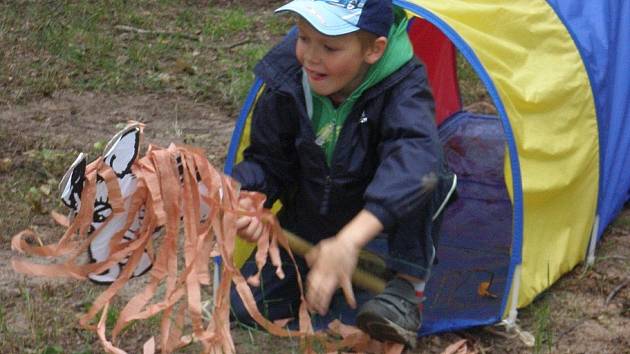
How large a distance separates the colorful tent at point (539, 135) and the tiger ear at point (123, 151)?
2.58ft

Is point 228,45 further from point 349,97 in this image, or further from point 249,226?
point 249,226

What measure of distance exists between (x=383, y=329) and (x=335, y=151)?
0.50 m

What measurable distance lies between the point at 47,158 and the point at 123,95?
909mm

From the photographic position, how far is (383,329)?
2.88 meters

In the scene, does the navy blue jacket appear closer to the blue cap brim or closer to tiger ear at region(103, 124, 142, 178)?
the blue cap brim

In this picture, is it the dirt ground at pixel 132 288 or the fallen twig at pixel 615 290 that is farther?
the fallen twig at pixel 615 290

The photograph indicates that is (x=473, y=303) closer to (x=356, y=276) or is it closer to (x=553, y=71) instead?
(x=356, y=276)

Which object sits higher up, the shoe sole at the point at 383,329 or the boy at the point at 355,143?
the boy at the point at 355,143

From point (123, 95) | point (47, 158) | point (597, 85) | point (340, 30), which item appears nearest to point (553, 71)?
point (597, 85)

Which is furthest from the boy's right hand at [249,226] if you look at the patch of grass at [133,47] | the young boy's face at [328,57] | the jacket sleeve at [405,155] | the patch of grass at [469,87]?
the patch of grass at [469,87]

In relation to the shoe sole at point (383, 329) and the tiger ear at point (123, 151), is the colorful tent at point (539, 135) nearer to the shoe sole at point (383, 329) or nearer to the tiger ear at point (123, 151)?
the shoe sole at point (383, 329)

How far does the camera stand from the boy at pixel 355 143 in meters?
2.80

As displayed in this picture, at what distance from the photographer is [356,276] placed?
3.20m

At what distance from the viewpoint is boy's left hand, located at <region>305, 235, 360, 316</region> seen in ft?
7.96
